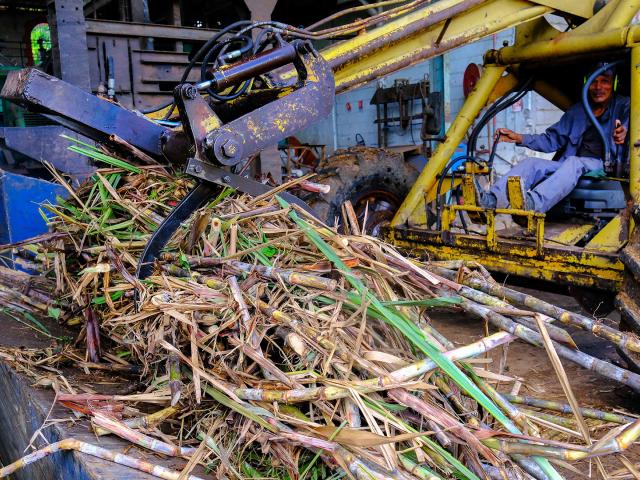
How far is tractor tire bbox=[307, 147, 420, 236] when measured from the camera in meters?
5.34

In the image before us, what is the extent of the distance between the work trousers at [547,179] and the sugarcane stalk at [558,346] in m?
2.22

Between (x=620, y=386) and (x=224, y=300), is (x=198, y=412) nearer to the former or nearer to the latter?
(x=224, y=300)

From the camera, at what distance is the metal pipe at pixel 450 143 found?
520 cm

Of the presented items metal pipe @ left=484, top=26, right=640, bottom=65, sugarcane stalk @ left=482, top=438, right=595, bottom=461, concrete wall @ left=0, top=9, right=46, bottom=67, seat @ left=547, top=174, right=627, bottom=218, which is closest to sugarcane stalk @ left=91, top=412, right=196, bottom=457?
sugarcane stalk @ left=482, top=438, right=595, bottom=461

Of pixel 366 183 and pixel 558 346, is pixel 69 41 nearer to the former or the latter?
pixel 366 183

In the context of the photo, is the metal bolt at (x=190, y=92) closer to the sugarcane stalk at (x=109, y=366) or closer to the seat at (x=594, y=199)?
the sugarcane stalk at (x=109, y=366)

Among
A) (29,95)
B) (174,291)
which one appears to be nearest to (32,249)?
(29,95)

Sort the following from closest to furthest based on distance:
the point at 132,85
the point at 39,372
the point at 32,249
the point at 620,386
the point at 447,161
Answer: the point at 39,372, the point at 620,386, the point at 32,249, the point at 447,161, the point at 132,85

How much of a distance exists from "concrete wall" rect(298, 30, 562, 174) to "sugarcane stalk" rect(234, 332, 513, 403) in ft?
29.9

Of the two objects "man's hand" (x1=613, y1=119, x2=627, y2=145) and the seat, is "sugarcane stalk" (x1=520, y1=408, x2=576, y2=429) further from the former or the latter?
"man's hand" (x1=613, y1=119, x2=627, y2=145)

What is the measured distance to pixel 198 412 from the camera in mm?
2164

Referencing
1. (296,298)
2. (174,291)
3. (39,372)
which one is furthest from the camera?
(39,372)

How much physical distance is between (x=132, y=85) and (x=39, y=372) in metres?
4.81

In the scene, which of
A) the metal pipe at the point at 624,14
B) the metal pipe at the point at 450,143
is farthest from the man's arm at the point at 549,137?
the metal pipe at the point at 624,14
